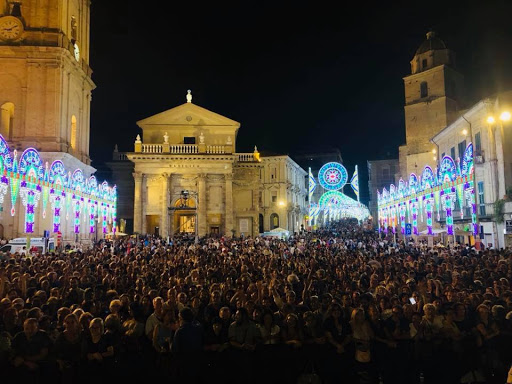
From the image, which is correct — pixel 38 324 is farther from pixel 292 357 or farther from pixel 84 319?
pixel 292 357

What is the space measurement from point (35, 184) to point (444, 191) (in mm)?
25425

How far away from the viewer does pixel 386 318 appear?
7148mm

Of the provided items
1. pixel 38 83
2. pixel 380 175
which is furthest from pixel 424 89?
pixel 38 83

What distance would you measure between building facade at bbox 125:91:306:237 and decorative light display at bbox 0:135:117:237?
12505mm

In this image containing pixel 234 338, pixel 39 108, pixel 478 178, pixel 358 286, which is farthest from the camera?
pixel 39 108

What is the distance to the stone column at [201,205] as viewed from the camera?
4665 centimetres

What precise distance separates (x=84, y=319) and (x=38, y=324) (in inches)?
28.3

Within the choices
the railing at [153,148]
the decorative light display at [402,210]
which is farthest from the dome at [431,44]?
the railing at [153,148]

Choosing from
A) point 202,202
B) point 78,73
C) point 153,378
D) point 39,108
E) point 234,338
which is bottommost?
point 153,378

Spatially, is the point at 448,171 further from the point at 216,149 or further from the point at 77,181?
the point at 216,149

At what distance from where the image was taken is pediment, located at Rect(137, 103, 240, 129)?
168 ft

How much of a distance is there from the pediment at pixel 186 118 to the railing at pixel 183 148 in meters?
3.89

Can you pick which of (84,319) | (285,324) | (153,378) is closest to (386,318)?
(285,324)

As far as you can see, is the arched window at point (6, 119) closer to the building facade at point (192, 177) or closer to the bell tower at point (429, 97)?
the building facade at point (192, 177)
